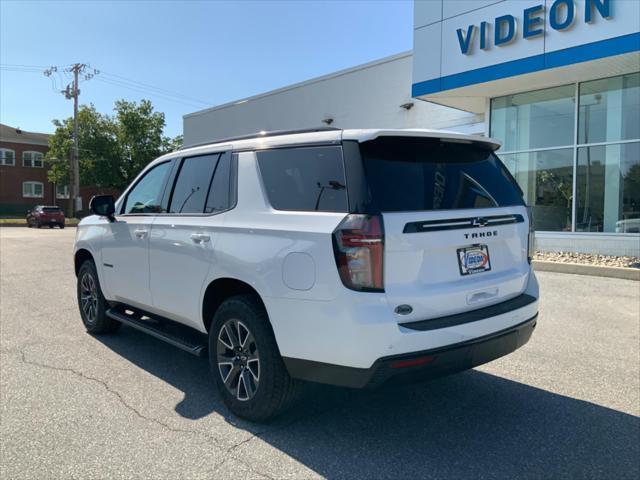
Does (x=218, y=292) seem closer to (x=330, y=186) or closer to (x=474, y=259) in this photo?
(x=330, y=186)

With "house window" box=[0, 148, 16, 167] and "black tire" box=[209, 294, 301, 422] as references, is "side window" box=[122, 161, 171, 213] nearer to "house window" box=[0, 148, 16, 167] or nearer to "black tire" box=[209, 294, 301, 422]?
"black tire" box=[209, 294, 301, 422]

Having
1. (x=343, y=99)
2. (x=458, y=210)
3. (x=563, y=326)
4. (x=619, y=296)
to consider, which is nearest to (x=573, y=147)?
(x=619, y=296)

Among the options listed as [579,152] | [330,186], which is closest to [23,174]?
[579,152]

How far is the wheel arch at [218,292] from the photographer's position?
3.47m

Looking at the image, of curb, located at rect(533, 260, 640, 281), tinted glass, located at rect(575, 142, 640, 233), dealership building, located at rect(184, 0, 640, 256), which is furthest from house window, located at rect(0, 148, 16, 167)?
curb, located at rect(533, 260, 640, 281)

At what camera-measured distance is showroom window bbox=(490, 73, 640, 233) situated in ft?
41.9

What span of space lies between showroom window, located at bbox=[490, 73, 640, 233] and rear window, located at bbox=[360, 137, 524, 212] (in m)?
11.1

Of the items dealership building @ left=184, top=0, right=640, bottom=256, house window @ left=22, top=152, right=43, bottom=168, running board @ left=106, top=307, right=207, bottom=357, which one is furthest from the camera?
house window @ left=22, top=152, right=43, bottom=168

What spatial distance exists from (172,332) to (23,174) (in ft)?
193

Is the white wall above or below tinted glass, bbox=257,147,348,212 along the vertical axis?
above

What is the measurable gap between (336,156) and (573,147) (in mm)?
12769

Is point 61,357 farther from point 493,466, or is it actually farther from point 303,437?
point 493,466

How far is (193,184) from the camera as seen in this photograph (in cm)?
423

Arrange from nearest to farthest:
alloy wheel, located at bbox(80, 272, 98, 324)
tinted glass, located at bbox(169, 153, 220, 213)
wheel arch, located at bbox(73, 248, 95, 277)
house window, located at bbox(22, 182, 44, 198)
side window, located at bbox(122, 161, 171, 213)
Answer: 1. tinted glass, located at bbox(169, 153, 220, 213)
2. side window, located at bbox(122, 161, 171, 213)
3. alloy wheel, located at bbox(80, 272, 98, 324)
4. wheel arch, located at bbox(73, 248, 95, 277)
5. house window, located at bbox(22, 182, 44, 198)
